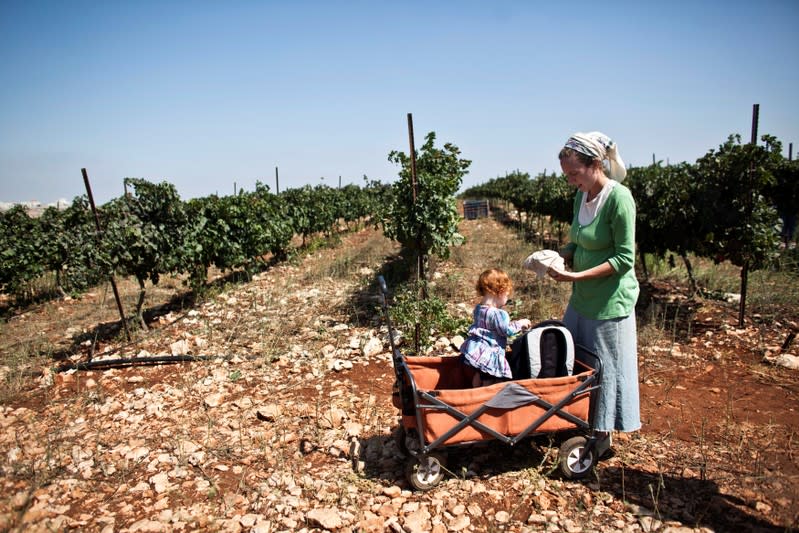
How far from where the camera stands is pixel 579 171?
257 cm

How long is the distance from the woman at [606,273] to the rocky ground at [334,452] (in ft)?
1.69

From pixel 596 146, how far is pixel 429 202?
4.23 m

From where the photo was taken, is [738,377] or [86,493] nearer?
[86,493]

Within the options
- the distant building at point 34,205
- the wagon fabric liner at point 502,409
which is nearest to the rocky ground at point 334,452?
the wagon fabric liner at point 502,409

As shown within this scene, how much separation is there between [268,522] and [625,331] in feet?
7.89

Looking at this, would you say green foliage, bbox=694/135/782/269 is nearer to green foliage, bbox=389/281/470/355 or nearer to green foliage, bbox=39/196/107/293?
green foliage, bbox=389/281/470/355

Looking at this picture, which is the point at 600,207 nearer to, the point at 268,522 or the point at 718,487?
the point at 718,487

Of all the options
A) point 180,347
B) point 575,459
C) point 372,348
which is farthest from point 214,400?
point 575,459

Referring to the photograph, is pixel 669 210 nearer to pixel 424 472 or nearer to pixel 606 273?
pixel 606 273

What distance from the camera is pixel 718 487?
2734 millimetres

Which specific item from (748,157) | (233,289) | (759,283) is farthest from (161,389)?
(759,283)

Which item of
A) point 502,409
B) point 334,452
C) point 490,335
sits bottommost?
point 334,452

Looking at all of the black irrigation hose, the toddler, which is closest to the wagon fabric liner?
the toddler

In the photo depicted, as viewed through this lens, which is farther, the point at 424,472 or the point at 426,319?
the point at 426,319
